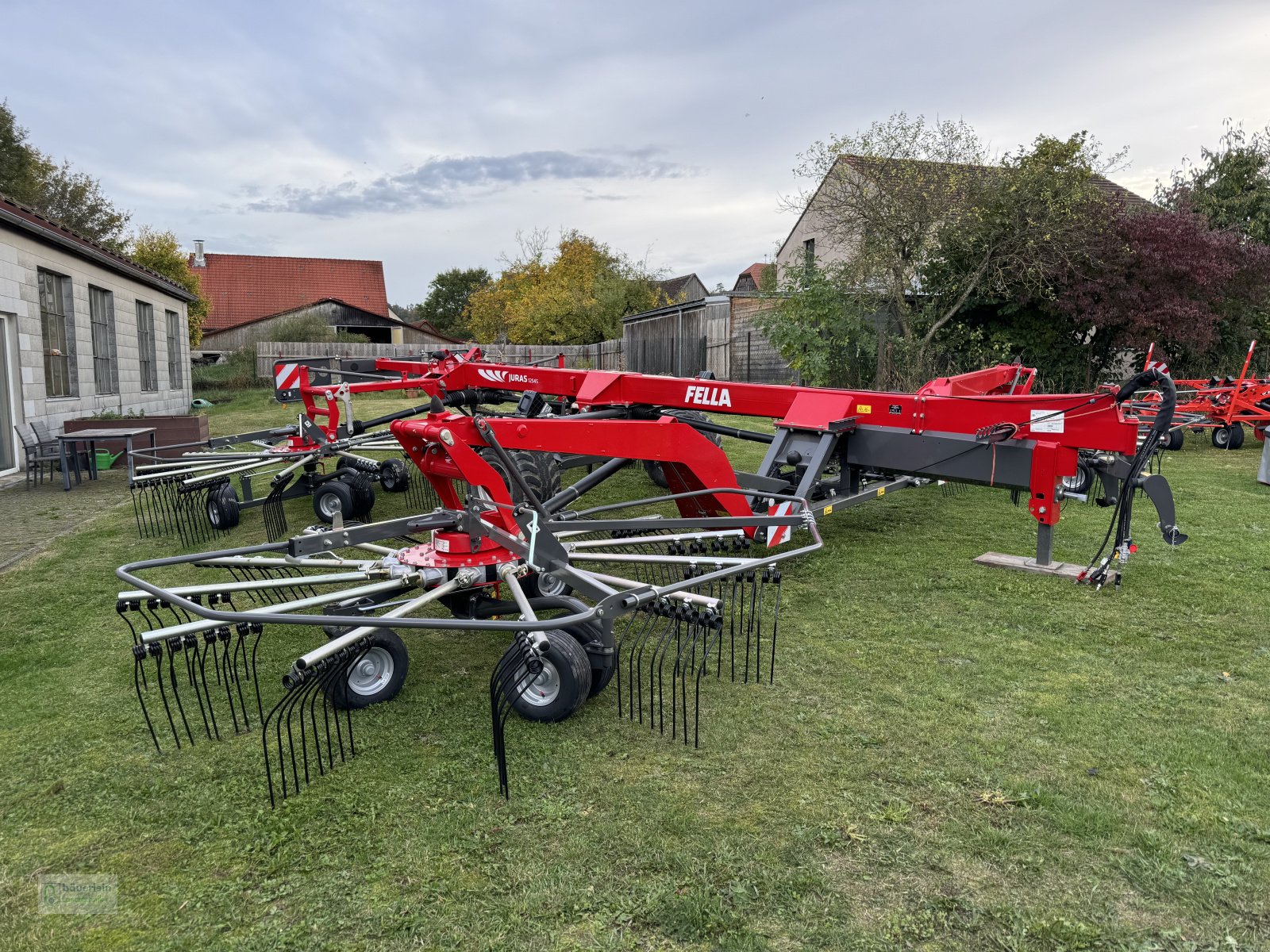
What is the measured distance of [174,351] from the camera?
1772cm

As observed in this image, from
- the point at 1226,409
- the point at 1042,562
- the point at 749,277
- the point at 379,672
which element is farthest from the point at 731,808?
the point at 749,277

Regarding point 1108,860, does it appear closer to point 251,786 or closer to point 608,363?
point 251,786

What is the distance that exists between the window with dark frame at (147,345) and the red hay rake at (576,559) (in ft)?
37.4

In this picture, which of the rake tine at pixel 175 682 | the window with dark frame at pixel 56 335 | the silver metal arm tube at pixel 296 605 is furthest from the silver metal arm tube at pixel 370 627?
the window with dark frame at pixel 56 335

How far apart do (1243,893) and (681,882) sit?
1537 millimetres

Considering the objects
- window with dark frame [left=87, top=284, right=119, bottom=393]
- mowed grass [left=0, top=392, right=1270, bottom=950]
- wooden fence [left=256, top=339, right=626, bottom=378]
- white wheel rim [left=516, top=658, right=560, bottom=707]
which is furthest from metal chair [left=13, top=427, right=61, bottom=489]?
wooden fence [left=256, top=339, right=626, bottom=378]

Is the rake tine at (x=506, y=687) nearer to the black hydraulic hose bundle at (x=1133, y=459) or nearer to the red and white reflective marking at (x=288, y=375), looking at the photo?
the black hydraulic hose bundle at (x=1133, y=459)

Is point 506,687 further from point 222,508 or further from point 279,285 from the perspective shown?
point 279,285

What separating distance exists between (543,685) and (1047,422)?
345 centimetres

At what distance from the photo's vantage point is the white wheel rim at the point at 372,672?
3488mm

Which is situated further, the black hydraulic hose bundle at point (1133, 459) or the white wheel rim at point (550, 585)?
the black hydraulic hose bundle at point (1133, 459)

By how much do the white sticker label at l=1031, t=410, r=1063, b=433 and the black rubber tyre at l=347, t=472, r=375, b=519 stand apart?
5226 millimetres

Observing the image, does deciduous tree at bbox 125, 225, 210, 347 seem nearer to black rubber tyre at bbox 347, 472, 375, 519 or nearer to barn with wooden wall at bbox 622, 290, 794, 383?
barn with wooden wall at bbox 622, 290, 794, 383

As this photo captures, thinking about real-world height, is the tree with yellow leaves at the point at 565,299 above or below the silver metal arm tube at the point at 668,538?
above
